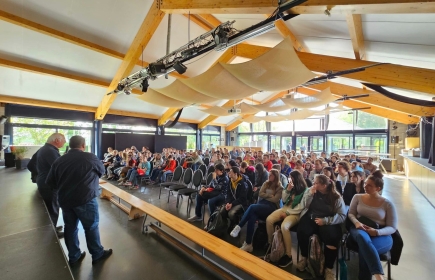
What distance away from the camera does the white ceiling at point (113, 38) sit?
3125 millimetres

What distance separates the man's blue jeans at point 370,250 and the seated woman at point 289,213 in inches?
25.6

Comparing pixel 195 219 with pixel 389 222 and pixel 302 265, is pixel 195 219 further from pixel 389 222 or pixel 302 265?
pixel 389 222

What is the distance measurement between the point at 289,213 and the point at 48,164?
3217 millimetres

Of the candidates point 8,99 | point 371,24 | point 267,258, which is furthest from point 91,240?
point 8,99

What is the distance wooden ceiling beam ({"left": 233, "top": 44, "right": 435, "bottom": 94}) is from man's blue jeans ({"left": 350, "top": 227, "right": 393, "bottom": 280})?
3026mm

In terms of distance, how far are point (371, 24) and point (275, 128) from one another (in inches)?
497

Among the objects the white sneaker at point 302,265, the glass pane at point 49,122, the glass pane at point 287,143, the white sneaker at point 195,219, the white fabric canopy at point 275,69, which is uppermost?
the white fabric canopy at point 275,69

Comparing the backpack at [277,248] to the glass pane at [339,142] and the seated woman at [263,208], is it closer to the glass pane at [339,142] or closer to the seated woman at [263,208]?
the seated woman at [263,208]

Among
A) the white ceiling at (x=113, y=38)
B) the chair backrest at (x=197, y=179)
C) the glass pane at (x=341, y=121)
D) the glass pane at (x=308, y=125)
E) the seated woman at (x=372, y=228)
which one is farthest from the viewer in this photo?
the glass pane at (x=308, y=125)

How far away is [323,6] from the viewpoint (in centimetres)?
245

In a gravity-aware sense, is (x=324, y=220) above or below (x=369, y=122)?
below

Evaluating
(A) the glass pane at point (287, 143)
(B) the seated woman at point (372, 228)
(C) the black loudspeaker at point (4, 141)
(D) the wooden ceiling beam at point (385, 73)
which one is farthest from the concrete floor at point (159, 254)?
(A) the glass pane at point (287, 143)

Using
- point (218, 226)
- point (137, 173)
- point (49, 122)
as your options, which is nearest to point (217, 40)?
point (218, 226)

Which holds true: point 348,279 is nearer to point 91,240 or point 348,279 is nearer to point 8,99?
point 91,240
